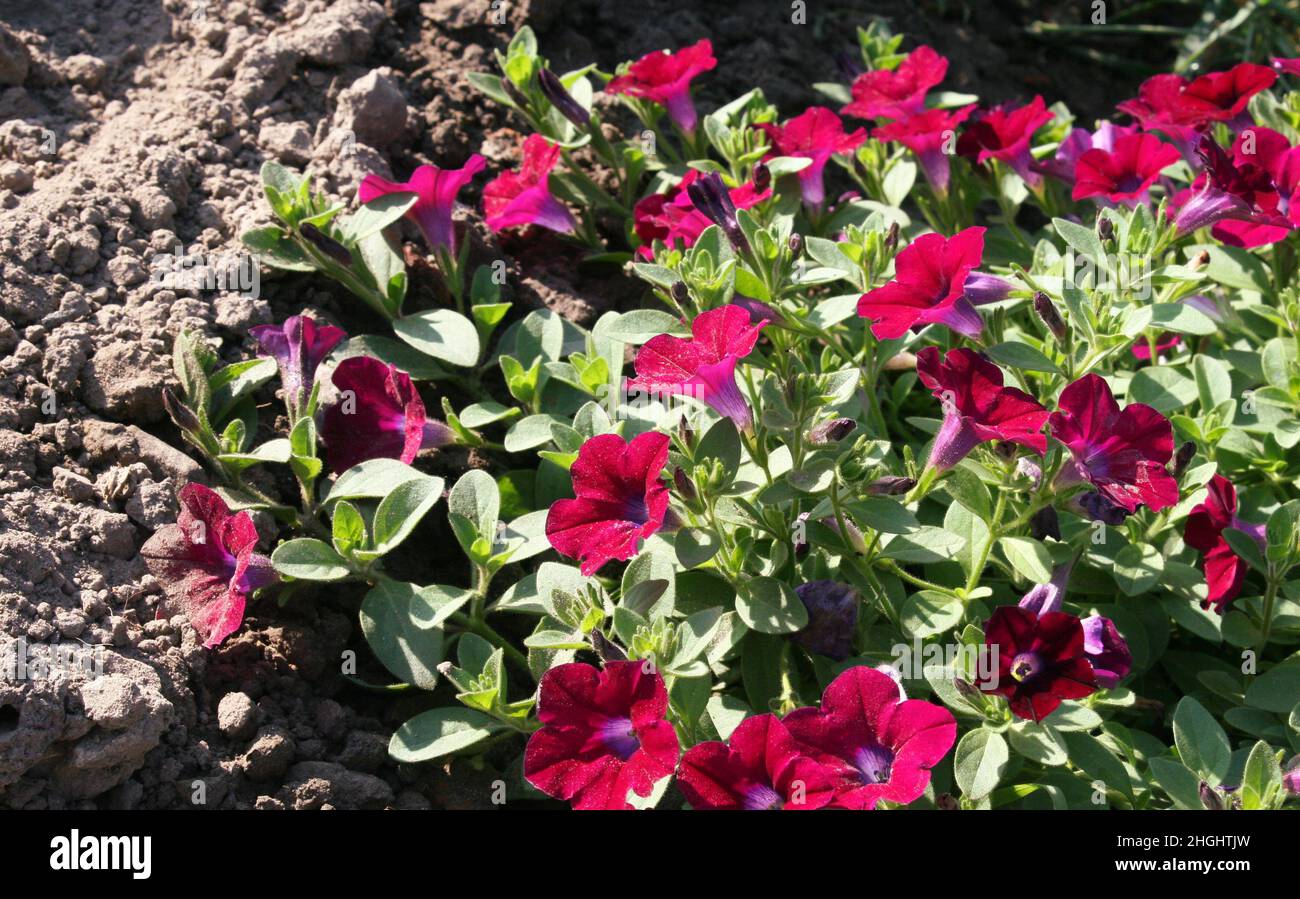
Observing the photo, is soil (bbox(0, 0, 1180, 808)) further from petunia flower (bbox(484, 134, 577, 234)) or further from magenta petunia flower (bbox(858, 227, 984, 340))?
magenta petunia flower (bbox(858, 227, 984, 340))

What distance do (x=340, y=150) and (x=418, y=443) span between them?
97 centimetres

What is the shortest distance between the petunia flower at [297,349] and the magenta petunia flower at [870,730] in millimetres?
1241

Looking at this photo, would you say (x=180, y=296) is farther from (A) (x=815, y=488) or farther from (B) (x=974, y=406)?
(B) (x=974, y=406)

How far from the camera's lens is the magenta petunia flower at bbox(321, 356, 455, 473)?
2.61 metres

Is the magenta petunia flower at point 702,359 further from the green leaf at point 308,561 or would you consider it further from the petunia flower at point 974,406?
the green leaf at point 308,561

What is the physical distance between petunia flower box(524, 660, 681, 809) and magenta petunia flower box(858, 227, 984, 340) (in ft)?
2.55

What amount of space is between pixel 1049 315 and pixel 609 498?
886 mm

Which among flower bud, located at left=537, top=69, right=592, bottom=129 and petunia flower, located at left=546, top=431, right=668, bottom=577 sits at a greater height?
flower bud, located at left=537, top=69, right=592, bottom=129

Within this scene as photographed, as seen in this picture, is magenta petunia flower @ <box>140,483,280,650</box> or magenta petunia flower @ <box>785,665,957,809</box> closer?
magenta petunia flower @ <box>785,665,957,809</box>

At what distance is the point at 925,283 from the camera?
7.64ft

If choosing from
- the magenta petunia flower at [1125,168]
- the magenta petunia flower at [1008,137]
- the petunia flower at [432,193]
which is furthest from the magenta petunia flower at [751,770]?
the magenta petunia flower at [1008,137]

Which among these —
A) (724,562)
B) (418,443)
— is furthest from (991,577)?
(418,443)

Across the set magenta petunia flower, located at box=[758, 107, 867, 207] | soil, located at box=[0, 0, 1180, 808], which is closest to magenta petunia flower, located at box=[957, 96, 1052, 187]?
magenta petunia flower, located at box=[758, 107, 867, 207]

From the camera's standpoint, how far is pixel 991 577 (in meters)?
2.65
